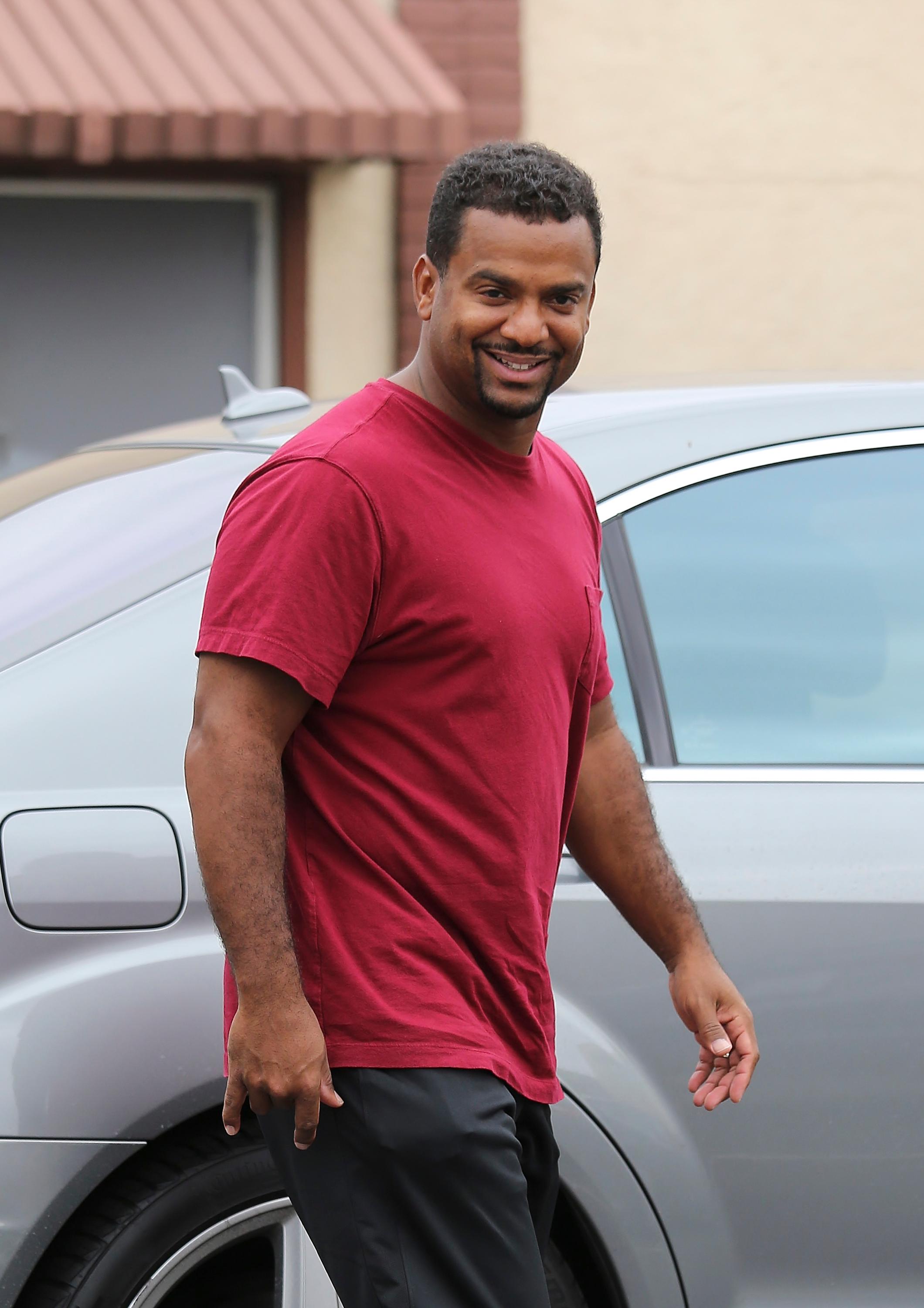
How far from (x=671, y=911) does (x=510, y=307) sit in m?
0.76

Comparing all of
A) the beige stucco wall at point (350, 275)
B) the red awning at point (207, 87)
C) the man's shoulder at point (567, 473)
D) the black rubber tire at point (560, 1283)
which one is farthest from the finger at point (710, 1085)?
the beige stucco wall at point (350, 275)

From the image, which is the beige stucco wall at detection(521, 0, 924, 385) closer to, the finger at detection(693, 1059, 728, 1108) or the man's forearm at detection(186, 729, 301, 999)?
the finger at detection(693, 1059, 728, 1108)

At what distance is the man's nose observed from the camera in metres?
1.70

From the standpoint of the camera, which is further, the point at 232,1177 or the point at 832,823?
the point at 832,823

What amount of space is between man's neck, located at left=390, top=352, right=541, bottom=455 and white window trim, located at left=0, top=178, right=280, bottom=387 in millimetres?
5107

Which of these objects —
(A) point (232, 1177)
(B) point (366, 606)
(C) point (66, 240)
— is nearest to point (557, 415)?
(B) point (366, 606)

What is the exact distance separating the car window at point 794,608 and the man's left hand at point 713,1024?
1.38ft

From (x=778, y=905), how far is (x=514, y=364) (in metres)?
0.91

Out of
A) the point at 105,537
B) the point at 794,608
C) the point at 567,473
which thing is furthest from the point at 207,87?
the point at 567,473

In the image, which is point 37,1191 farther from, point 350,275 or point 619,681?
point 350,275

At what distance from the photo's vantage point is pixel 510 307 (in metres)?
1.71

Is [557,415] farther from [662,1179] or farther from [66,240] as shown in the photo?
[66,240]

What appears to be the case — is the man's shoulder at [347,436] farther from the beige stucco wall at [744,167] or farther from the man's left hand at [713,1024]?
the beige stucco wall at [744,167]

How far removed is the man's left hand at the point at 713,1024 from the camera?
6.47 ft
